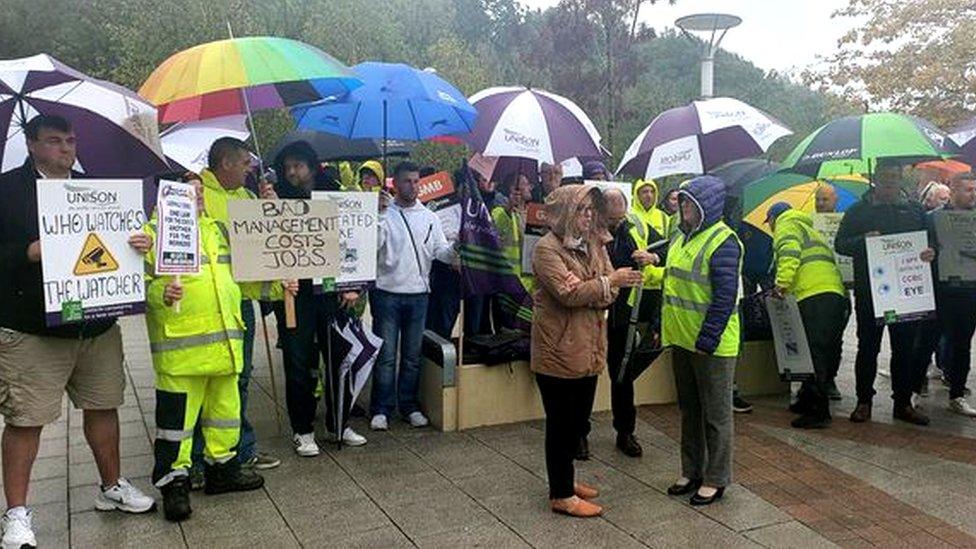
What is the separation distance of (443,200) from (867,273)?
11.2ft

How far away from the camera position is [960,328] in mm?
6422

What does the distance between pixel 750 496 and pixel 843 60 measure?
17719mm

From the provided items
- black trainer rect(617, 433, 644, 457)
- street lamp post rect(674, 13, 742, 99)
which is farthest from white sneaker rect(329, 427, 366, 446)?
street lamp post rect(674, 13, 742, 99)

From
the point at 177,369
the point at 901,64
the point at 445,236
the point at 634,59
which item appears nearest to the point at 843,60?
the point at 901,64

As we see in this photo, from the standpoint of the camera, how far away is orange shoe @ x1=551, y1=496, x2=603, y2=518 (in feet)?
13.5

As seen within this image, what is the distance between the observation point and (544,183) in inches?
251

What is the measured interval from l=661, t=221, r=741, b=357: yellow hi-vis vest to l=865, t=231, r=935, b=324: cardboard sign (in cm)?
228

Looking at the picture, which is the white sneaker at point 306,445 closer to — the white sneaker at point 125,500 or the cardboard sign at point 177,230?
the white sneaker at point 125,500

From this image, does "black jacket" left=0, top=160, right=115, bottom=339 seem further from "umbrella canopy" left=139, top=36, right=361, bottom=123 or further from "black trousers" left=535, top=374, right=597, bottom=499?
"black trousers" left=535, top=374, right=597, bottom=499

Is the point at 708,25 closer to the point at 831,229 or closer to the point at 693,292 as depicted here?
the point at 831,229

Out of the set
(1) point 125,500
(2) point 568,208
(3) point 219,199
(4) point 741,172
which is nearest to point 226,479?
(1) point 125,500

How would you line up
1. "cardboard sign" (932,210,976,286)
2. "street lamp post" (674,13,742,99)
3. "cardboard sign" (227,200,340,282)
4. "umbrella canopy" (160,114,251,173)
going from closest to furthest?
1. "cardboard sign" (227,200,340,282)
2. "umbrella canopy" (160,114,251,173)
3. "cardboard sign" (932,210,976,286)
4. "street lamp post" (674,13,742,99)

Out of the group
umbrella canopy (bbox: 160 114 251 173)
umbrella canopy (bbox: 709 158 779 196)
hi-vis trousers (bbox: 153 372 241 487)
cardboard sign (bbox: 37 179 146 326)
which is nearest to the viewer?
cardboard sign (bbox: 37 179 146 326)

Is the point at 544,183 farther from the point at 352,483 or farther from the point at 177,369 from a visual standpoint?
the point at 177,369
